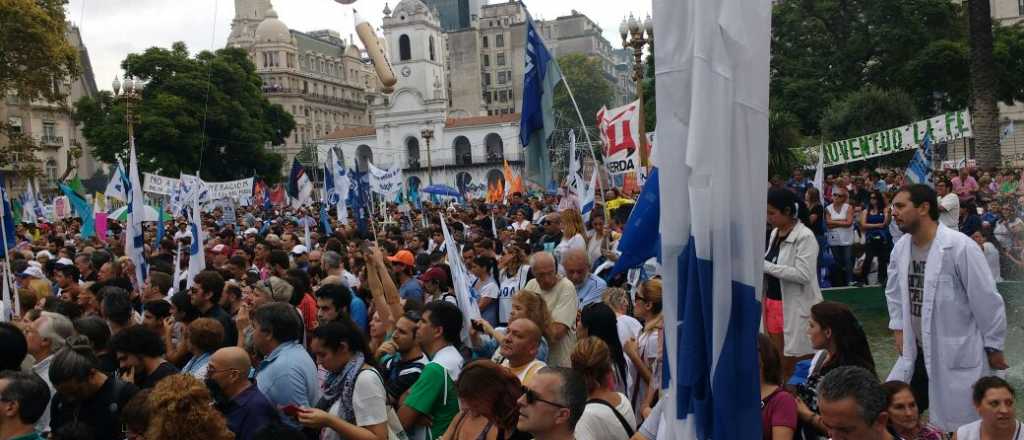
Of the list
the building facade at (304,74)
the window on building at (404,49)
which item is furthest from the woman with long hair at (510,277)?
the building facade at (304,74)

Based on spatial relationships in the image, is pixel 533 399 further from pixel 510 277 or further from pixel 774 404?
pixel 510 277

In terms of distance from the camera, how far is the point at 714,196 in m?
2.71

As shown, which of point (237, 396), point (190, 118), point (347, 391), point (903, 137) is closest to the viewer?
point (237, 396)

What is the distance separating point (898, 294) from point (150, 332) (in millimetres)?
4037

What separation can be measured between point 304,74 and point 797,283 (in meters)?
106

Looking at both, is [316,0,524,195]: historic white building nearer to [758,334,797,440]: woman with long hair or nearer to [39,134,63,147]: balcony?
[39,134,63,147]: balcony

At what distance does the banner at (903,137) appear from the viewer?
22.8 m

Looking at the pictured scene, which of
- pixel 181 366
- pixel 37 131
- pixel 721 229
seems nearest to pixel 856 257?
pixel 181 366

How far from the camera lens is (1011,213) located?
1272 cm

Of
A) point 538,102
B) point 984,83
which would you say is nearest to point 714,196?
point 538,102

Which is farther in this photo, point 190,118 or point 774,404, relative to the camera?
point 190,118

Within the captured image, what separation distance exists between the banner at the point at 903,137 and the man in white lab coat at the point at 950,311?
18.0 m

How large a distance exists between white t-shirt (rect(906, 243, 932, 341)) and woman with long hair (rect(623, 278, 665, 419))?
1300 millimetres

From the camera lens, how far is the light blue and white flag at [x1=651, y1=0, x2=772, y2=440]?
2.71 m
